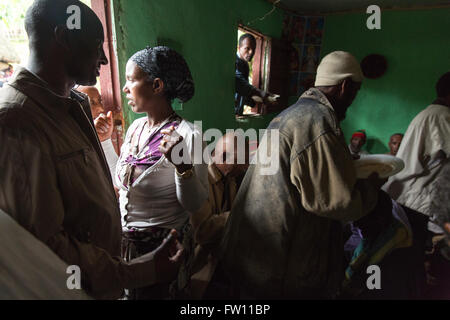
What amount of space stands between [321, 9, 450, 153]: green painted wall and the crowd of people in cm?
410

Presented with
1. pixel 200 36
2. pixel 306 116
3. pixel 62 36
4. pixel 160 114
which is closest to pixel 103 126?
pixel 160 114

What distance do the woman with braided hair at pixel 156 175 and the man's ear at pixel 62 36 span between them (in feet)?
1.81

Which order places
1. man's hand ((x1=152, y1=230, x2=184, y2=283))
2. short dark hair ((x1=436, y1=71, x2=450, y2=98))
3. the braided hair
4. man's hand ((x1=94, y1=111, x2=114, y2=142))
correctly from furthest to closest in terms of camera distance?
short dark hair ((x1=436, y1=71, x2=450, y2=98)), man's hand ((x1=94, y1=111, x2=114, y2=142)), the braided hair, man's hand ((x1=152, y1=230, x2=184, y2=283))

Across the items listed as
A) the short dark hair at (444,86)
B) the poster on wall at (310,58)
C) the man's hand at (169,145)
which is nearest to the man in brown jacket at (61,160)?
the man's hand at (169,145)

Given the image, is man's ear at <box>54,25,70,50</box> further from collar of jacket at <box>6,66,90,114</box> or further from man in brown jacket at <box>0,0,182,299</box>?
collar of jacket at <box>6,66,90,114</box>

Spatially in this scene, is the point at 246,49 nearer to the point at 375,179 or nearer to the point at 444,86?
the point at 444,86

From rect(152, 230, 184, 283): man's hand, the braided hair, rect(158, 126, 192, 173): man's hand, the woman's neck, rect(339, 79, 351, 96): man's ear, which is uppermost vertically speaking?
the braided hair

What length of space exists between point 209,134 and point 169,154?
2.04 m

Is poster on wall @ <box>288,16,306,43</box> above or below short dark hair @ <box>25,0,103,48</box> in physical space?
above

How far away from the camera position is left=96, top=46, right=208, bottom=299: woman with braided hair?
1.26 metres

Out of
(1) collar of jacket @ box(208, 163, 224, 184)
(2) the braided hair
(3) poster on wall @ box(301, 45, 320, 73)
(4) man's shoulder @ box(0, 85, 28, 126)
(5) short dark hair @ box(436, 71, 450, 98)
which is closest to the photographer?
(4) man's shoulder @ box(0, 85, 28, 126)

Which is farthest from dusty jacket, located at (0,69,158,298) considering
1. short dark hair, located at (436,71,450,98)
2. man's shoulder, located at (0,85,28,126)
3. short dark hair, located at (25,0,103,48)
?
short dark hair, located at (436,71,450,98)

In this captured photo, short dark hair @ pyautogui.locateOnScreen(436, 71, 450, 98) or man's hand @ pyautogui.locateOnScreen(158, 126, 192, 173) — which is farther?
short dark hair @ pyautogui.locateOnScreen(436, 71, 450, 98)
